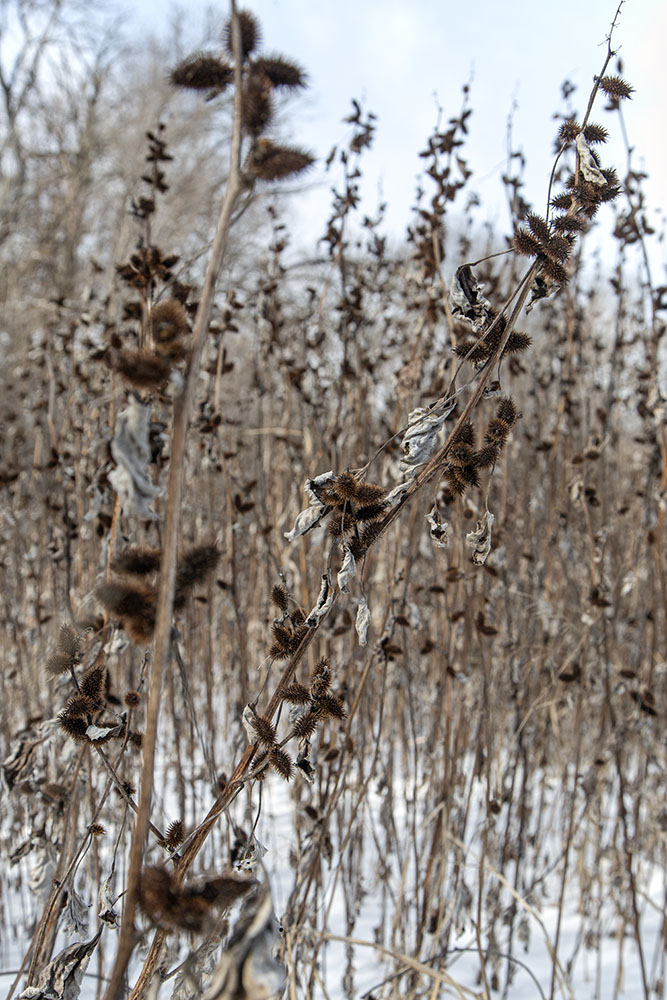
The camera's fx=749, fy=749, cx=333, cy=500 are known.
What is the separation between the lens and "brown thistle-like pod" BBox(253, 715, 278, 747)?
727mm

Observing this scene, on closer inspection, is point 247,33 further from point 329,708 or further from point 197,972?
point 197,972

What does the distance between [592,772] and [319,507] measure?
1.52 meters

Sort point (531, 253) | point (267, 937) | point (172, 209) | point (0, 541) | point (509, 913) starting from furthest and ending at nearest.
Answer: point (172, 209) < point (0, 541) < point (509, 913) < point (531, 253) < point (267, 937)

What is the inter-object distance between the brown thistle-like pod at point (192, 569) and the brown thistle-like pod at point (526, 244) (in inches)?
17.3

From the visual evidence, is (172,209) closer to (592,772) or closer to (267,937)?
(592,772)

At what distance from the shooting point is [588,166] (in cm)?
79

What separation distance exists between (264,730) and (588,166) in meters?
0.67

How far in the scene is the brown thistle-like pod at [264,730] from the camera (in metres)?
0.73

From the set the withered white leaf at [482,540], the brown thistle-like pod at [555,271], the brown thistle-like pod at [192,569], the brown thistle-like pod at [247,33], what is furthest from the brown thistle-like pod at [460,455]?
the brown thistle-like pod at [247,33]

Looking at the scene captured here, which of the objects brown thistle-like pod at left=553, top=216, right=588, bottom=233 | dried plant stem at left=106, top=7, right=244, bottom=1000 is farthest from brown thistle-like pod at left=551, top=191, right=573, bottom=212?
dried plant stem at left=106, top=7, right=244, bottom=1000

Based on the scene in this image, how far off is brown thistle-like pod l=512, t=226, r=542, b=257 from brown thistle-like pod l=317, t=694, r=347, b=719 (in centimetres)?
50

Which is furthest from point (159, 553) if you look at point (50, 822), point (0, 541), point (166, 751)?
point (166, 751)

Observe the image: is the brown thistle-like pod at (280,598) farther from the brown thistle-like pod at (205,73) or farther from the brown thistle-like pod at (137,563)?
the brown thistle-like pod at (205,73)

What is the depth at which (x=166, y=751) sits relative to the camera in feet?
8.04
